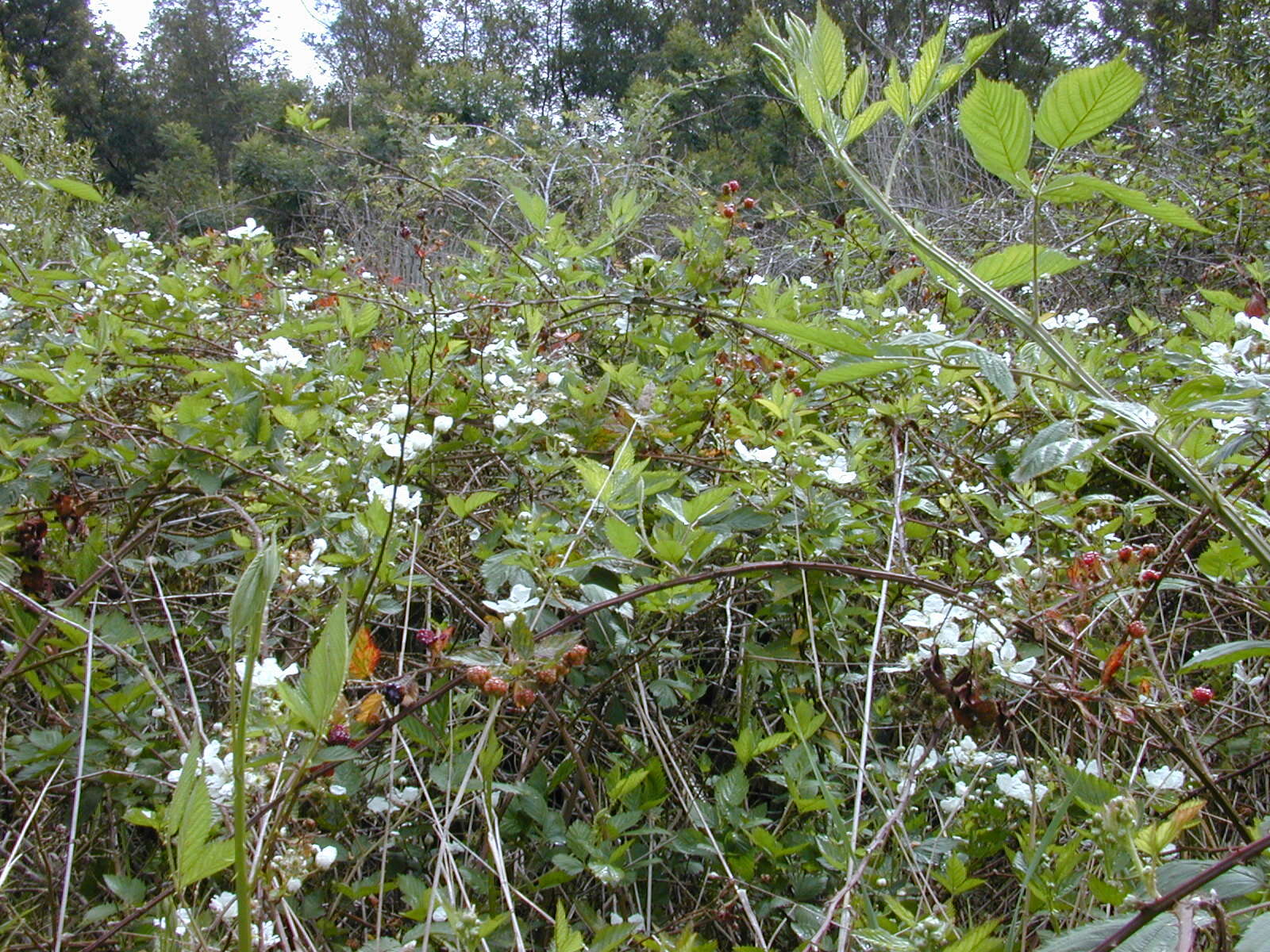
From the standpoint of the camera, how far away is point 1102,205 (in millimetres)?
4262

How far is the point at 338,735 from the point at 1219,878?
811 mm

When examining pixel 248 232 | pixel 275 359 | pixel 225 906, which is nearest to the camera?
pixel 225 906

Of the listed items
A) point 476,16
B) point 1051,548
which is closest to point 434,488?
point 1051,548

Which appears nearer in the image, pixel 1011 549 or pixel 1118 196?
pixel 1118 196

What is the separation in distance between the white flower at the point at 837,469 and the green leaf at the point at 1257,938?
82 centimetres

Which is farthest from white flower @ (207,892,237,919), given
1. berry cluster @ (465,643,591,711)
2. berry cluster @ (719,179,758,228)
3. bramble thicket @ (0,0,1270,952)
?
berry cluster @ (719,179,758,228)

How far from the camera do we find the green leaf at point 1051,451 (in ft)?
2.27

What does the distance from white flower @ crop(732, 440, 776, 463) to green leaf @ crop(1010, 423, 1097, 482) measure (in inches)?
23.3

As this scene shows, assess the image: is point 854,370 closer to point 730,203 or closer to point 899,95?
point 899,95

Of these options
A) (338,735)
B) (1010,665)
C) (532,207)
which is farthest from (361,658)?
(532,207)

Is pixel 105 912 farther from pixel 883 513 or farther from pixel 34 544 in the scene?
pixel 883 513

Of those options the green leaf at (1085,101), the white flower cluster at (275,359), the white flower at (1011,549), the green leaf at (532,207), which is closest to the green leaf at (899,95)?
the green leaf at (1085,101)

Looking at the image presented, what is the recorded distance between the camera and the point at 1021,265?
29.5 inches

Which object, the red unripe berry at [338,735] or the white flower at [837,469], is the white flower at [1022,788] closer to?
the white flower at [837,469]
